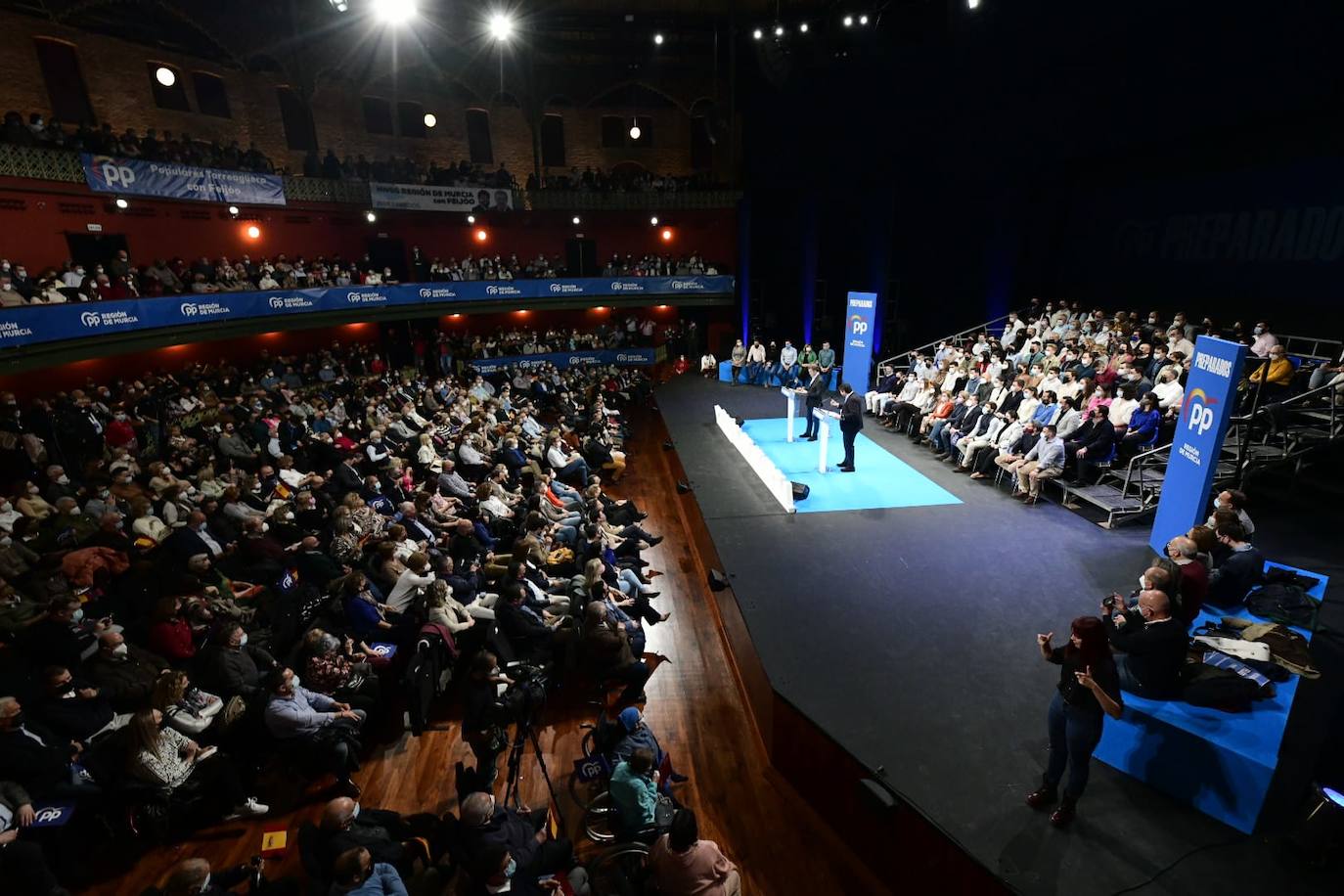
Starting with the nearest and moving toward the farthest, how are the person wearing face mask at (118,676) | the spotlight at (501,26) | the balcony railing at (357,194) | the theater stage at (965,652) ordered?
1. the theater stage at (965,652)
2. the person wearing face mask at (118,676)
3. the balcony railing at (357,194)
4. the spotlight at (501,26)

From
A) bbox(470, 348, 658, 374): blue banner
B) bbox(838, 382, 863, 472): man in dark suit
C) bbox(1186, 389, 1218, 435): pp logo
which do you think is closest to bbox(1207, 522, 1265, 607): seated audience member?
bbox(1186, 389, 1218, 435): pp logo

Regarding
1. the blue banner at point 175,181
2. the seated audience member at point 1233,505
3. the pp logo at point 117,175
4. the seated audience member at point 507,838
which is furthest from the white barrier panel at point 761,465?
the pp logo at point 117,175

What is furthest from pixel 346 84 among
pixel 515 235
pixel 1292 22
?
pixel 1292 22

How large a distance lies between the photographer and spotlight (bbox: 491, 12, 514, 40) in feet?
58.6

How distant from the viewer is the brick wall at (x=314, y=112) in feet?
A: 42.0

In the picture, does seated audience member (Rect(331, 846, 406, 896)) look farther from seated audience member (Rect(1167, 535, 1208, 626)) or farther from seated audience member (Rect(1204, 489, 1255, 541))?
seated audience member (Rect(1204, 489, 1255, 541))

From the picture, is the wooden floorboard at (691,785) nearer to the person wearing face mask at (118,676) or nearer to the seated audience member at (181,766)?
the seated audience member at (181,766)

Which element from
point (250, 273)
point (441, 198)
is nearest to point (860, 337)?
point (441, 198)

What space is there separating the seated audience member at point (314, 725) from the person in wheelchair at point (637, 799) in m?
2.02

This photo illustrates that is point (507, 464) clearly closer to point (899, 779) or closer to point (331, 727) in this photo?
point (331, 727)

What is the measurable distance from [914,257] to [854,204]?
2.44 metres

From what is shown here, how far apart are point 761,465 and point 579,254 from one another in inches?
593

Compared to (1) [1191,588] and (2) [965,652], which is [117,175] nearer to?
(2) [965,652]

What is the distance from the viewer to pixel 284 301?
45.2 ft
